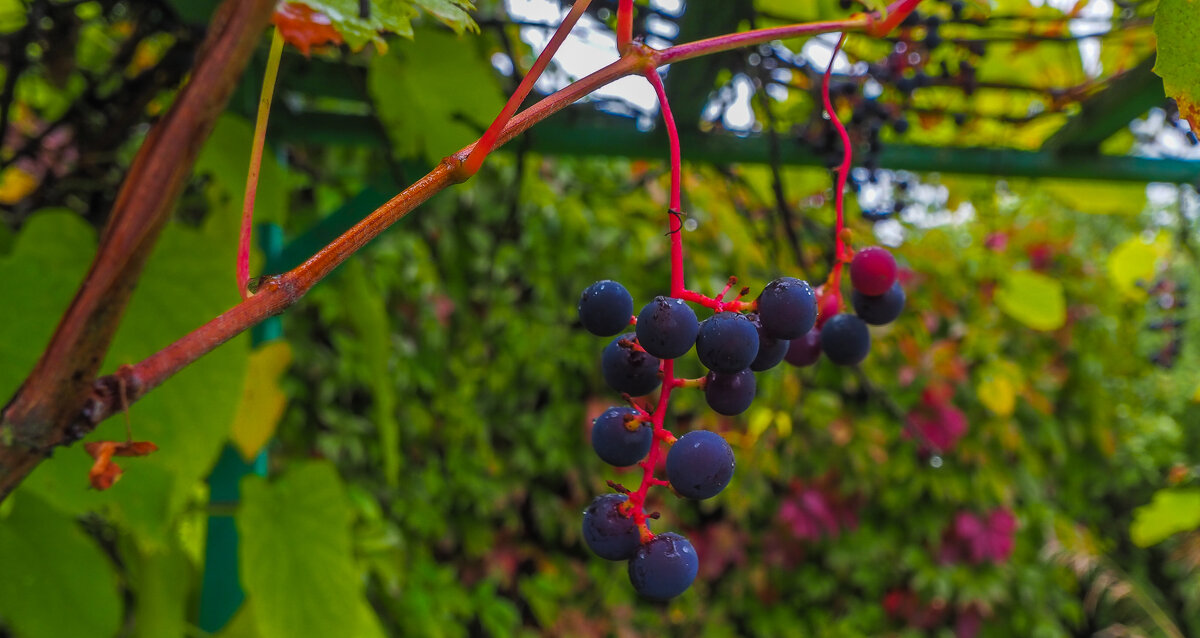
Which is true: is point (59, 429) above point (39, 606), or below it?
above

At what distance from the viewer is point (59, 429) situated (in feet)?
0.93

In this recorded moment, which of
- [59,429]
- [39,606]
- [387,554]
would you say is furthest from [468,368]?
[59,429]

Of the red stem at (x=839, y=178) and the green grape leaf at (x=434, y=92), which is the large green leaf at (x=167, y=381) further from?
the red stem at (x=839, y=178)

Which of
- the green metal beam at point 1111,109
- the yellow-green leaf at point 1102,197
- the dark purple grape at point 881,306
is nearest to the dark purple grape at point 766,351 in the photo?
the dark purple grape at point 881,306

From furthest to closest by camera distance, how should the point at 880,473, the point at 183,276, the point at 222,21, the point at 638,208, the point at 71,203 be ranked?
→ the point at 880,473
the point at 638,208
the point at 71,203
the point at 183,276
the point at 222,21

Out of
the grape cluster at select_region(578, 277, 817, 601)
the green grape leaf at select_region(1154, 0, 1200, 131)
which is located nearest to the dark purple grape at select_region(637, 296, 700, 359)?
the grape cluster at select_region(578, 277, 817, 601)

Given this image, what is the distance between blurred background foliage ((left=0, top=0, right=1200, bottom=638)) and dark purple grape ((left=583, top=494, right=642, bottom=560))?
24 centimetres

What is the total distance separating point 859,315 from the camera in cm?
51

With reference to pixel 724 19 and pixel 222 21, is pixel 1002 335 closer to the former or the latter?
pixel 724 19

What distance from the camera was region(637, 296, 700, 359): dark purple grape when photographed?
35 centimetres

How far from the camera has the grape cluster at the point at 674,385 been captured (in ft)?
1.15

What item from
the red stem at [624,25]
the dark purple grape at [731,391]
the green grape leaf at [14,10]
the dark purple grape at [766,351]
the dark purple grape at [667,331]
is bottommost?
the green grape leaf at [14,10]

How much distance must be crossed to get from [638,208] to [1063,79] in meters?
0.99

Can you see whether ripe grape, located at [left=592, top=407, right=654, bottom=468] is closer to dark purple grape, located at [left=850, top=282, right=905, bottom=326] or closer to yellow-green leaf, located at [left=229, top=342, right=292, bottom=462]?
dark purple grape, located at [left=850, top=282, right=905, bottom=326]
